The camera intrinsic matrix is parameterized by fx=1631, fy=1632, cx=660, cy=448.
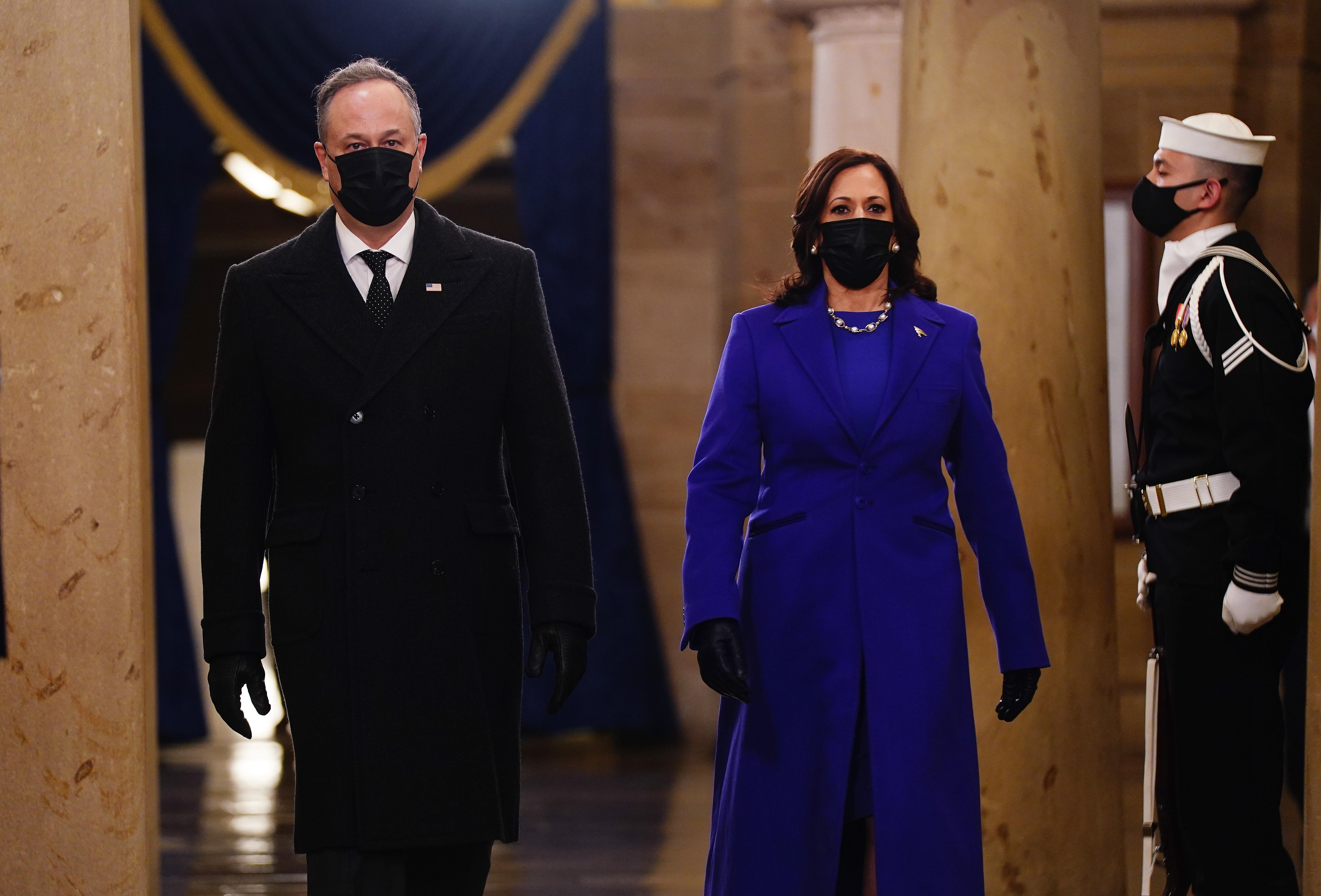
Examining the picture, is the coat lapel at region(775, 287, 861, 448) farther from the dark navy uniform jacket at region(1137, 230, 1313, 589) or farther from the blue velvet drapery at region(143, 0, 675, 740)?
the blue velvet drapery at region(143, 0, 675, 740)

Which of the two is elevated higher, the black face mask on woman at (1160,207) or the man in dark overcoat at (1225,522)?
the black face mask on woman at (1160,207)

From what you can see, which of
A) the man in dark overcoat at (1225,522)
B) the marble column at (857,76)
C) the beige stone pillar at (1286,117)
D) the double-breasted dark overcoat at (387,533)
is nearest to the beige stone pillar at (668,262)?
the marble column at (857,76)

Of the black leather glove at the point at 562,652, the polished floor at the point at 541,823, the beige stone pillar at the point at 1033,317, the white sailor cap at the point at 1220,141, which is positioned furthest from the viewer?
the polished floor at the point at 541,823

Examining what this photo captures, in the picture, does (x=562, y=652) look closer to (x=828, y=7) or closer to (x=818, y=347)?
(x=818, y=347)

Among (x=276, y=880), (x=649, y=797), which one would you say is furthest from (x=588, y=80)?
(x=276, y=880)

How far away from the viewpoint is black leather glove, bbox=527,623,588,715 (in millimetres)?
2475

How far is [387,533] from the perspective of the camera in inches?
98.4

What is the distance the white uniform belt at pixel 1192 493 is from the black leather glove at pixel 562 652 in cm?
130

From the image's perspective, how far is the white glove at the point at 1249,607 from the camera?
2982 millimetres

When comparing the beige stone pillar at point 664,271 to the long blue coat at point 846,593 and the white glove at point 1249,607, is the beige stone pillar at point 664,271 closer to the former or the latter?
the white glove at point 1249,607

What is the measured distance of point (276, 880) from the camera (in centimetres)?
427

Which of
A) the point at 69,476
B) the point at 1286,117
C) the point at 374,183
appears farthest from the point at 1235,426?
the point at 1286,117

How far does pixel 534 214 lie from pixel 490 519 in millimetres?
4044

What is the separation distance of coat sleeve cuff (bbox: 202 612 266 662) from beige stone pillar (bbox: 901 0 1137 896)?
1.78 metres
